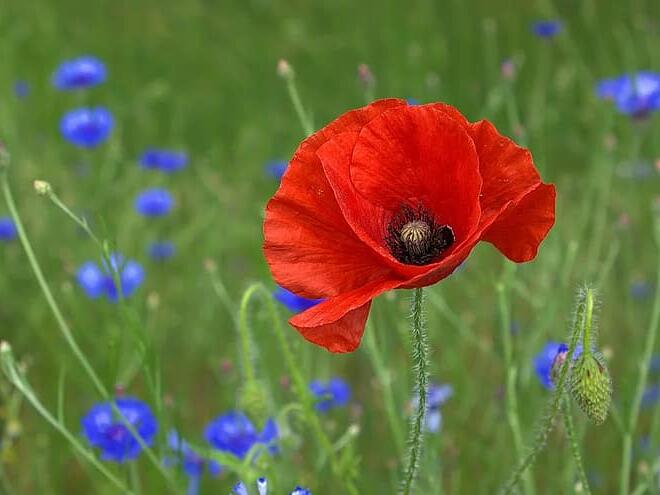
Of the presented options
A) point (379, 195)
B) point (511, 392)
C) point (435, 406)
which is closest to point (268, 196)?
point (435, 406)

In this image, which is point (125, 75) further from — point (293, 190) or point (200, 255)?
point (293, 190)

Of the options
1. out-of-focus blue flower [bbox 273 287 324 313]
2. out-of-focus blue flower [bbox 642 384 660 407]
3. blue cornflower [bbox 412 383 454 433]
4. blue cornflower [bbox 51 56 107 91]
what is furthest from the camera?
blue cornflower [bbox 51 56 107 91]

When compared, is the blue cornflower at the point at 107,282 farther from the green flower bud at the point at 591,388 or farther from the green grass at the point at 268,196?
the green flower bud at the point at 591,388

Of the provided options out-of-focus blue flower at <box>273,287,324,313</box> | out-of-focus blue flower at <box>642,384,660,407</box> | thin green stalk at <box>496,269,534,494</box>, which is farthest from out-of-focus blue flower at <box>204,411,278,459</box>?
out-of-focus blue flower at <box>642,384,660,407</box>

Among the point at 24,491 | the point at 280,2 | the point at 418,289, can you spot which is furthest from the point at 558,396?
the point at 280,2

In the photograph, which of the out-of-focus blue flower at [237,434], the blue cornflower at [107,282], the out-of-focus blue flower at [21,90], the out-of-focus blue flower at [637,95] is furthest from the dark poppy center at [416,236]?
the out-of-focus blue flower at [21,90]

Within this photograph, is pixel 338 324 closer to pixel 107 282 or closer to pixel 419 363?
pixel 419 363

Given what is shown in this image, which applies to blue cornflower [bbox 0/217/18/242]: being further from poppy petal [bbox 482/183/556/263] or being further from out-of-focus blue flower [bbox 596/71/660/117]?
poppy petal [bbox 482/183/556/263]
